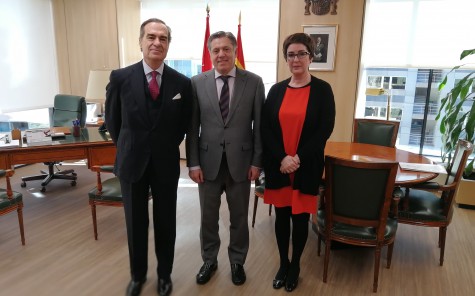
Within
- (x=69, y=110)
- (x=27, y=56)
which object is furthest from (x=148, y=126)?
(x=27, y=56)

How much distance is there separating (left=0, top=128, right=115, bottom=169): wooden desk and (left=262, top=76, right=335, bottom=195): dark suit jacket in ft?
5.21

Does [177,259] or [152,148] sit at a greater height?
[152,148]

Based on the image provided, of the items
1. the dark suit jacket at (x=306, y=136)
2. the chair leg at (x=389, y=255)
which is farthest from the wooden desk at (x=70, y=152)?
the chair leg at (x=389, y=255)

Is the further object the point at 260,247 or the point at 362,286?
the point at 260,247

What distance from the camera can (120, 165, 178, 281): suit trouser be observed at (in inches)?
79.1

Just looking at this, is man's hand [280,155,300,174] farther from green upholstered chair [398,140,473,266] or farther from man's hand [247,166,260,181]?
green upholstered chair [398,140,473,266]

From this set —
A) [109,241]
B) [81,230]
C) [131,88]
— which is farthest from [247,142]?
[81,230]

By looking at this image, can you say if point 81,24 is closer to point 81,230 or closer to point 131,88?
point 81,230

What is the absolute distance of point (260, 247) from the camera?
9.14 feet

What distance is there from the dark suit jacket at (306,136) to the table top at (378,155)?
695mm

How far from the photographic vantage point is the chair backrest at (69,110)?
4.21 m

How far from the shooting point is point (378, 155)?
284 centimetres

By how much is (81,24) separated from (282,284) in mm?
4736

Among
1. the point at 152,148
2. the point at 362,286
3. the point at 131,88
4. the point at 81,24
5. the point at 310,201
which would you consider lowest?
the point at 362,286
